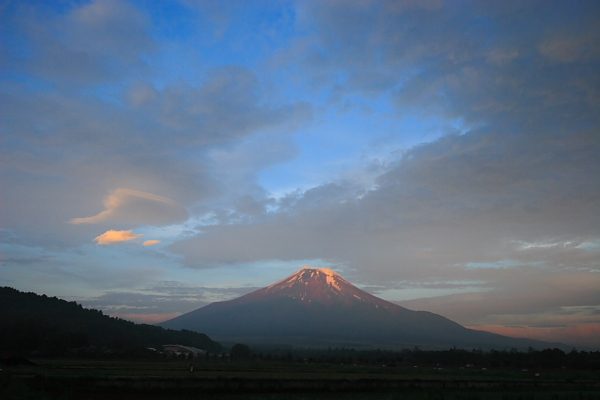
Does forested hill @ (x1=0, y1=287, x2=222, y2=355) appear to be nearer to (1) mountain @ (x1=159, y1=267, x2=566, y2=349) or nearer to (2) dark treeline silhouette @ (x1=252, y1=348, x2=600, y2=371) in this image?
(2) dark treeline silhouette @ (x1=252, y1=348, x2=600, y2=371)

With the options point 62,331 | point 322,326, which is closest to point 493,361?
point 62,331

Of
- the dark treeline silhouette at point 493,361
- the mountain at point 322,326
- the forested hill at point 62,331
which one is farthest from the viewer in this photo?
the mountain at point 322,326

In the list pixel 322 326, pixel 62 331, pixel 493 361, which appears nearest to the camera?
pixel 493 361

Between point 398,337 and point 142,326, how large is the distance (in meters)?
109

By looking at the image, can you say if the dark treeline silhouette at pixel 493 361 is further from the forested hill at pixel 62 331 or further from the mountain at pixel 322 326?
the mountain at pixel 322 326

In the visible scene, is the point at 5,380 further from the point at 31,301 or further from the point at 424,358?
the point at 31,301

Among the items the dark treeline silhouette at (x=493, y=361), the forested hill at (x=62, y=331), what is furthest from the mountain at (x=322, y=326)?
the dark treeline silhouette at (x=493, y=361)

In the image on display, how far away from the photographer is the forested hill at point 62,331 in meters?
61.6

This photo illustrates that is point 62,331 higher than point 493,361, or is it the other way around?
point 62,331

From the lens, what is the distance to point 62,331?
226 ft

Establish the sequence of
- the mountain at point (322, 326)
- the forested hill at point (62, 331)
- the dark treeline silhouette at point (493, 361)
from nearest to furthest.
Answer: the forested hill at point (62, 331), the dark treeline silhouette at point (493, 361), the mountain at point (322, 326)

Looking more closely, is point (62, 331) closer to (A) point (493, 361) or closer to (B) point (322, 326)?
(A) point (493, 361)

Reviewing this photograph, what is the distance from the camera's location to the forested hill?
6159 centimetres

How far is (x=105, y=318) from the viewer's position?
329 feet
